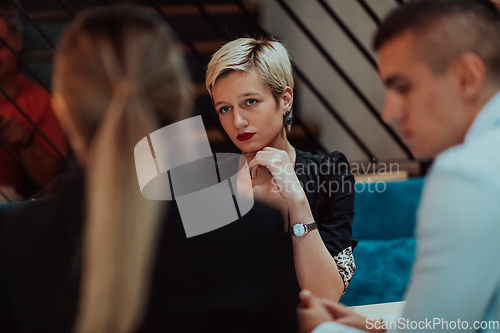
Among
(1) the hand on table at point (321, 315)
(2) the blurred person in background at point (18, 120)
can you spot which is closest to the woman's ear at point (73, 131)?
(1) the hand on table at point (321, 315)

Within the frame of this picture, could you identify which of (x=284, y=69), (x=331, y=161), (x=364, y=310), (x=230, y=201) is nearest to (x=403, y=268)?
(x=331, y=161)

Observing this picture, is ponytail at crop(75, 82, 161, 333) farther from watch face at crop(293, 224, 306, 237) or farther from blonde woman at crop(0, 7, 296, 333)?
watch face at crop(293, 224, 306, 237)

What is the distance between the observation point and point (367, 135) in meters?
2.70

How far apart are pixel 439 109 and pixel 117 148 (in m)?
0.46

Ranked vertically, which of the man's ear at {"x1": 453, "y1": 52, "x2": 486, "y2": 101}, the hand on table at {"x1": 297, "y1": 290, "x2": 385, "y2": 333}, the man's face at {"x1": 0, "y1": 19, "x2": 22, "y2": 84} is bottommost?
the hand on table at {"x1": 297, "y1": 290, "x2": 385, "y2": 333}

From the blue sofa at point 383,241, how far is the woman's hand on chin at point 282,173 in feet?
2.65

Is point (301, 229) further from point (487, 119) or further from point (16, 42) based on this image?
point (16, 42)

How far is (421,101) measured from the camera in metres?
0.65

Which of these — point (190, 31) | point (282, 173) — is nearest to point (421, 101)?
point (282, 173)

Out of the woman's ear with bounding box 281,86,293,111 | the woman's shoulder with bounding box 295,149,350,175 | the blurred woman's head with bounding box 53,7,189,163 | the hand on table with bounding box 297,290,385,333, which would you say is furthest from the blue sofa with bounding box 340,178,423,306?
the blurred woman's head with bounding box 53,7,189,163

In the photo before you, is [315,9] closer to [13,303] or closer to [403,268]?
[403,268]

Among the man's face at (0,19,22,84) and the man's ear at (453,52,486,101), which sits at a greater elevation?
the man's face at (0,19,22,84)

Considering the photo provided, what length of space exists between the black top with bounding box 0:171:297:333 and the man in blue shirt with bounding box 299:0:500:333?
121 mm

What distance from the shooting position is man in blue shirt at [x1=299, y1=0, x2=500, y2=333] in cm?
55
